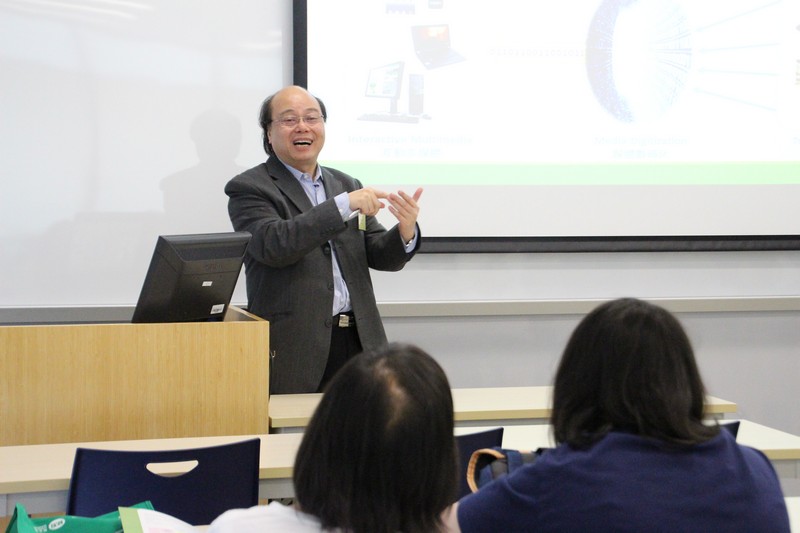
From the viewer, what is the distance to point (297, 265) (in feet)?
9.91

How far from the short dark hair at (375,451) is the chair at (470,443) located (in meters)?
0.88

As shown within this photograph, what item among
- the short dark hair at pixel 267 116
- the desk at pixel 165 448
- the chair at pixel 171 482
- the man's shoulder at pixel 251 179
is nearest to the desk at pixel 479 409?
the desk at pixel 165 448

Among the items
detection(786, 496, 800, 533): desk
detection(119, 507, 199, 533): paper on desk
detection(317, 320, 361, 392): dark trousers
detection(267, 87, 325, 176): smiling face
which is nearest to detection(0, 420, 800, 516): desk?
detection(119, 507, 199, 533): paper on desk

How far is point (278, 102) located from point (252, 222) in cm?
46

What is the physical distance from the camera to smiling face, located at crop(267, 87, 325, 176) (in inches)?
123

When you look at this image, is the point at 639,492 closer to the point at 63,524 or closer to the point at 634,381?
the point at 634,381

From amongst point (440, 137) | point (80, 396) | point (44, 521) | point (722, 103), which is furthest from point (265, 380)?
point (722, 103)

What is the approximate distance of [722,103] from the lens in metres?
4.27

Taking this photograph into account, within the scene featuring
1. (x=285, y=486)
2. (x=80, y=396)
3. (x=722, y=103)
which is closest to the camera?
(x=285, y=486)

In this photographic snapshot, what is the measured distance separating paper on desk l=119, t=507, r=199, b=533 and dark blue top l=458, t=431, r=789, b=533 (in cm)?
55

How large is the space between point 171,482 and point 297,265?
4.17 feet

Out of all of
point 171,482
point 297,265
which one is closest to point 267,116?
point 297,265

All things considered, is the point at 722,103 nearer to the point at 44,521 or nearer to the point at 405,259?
the point at 405,259

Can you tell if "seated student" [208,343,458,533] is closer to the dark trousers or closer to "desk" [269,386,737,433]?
"desk" [269,386,737,433]
